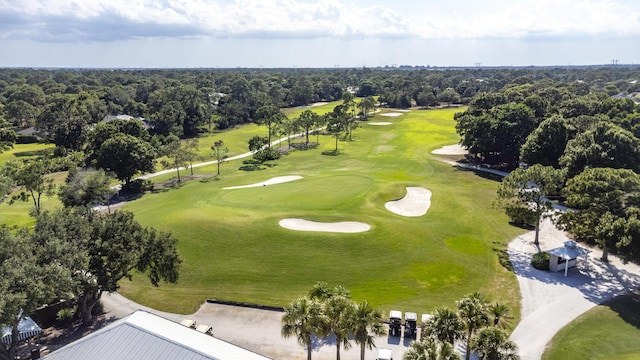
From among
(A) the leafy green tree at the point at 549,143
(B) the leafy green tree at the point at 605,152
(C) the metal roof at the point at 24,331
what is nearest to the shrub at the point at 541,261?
(B) the leafy green tree at the point at 605,152

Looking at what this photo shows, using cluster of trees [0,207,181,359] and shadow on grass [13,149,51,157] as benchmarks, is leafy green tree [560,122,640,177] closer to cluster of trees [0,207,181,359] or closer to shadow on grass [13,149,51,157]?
cluster of trees [0,207,181,359]

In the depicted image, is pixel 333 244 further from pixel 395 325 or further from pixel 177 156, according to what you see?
pixel 177 156

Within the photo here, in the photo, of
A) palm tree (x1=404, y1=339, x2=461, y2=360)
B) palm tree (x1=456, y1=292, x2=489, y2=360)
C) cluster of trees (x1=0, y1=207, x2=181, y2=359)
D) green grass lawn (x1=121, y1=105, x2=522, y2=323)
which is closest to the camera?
palm tree (x1=404, y1=339, x2=461, y2=360)

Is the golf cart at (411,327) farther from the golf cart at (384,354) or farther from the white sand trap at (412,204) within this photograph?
the white sand trap at (412,204)

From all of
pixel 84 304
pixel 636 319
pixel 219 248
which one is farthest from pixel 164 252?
pixel 636 319

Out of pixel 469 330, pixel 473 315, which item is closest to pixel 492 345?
pixel 469 330

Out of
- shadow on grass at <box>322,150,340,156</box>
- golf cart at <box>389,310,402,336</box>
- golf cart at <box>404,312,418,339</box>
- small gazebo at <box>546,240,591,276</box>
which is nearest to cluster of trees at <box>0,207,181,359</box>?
golf cart at <box>389,310,402,336</box>
